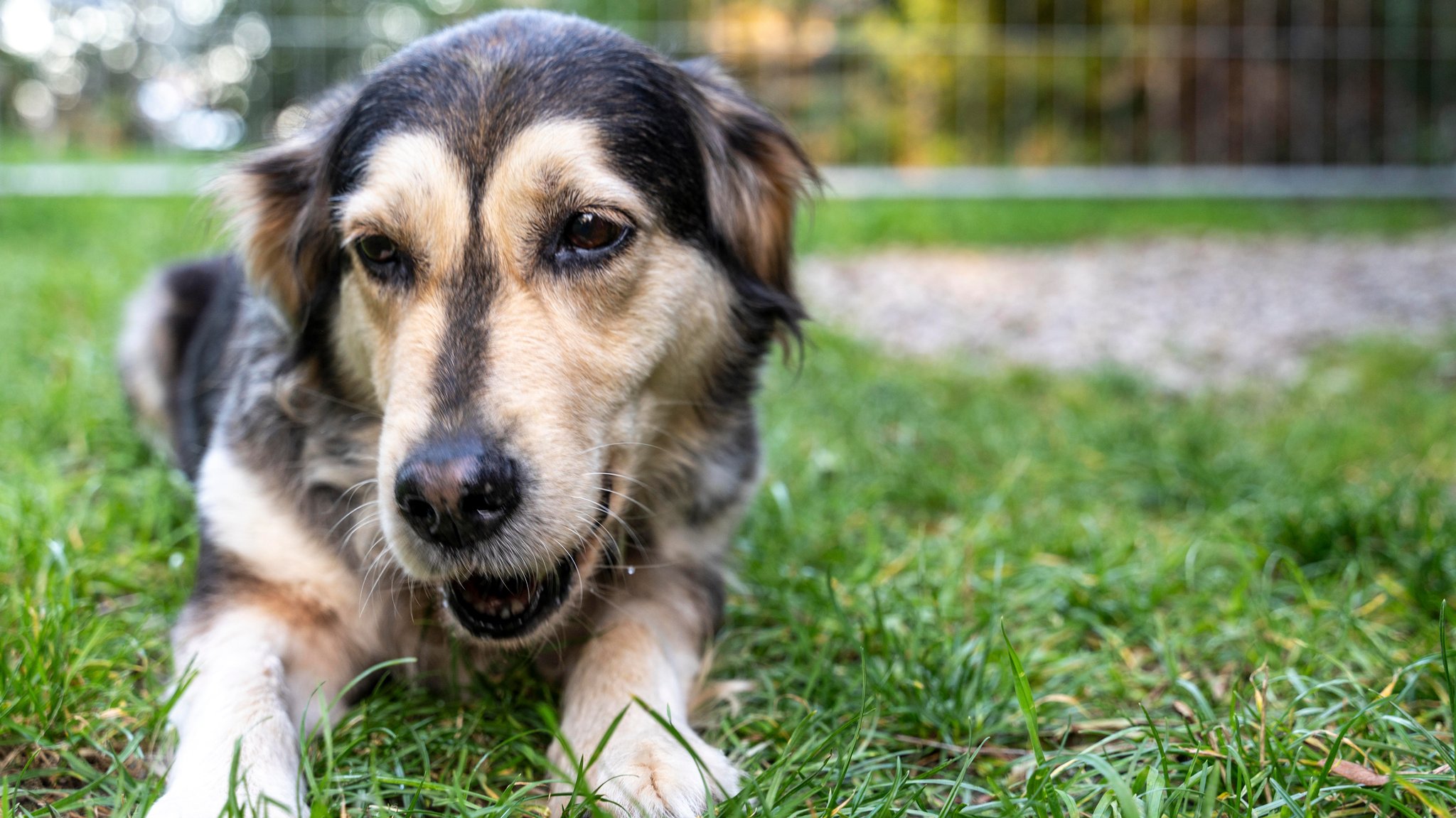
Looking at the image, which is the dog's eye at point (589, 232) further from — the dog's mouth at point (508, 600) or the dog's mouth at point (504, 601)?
the dog's mouth at point (504, 601)

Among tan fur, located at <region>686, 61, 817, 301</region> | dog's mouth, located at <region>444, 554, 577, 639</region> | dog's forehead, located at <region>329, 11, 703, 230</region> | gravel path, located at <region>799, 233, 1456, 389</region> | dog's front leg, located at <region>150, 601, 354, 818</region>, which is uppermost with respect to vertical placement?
dog's forehead, located at <region>329, 11, 703, 230</region>

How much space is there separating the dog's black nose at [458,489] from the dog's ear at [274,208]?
1058mm

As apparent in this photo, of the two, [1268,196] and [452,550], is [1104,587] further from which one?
[1268,196]

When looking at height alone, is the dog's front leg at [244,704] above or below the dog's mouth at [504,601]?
below

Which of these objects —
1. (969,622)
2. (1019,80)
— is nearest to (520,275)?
(969,622)

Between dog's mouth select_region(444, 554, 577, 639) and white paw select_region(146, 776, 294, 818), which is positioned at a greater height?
dog's mouth select_region(444, 554, 577, 639)

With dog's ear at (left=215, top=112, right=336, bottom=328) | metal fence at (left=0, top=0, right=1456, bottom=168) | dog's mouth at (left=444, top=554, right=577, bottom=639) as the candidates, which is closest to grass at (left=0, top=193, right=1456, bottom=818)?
dog's mouth at (left=444, top=554, right=577, bottom=639)

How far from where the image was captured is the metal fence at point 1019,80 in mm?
13609

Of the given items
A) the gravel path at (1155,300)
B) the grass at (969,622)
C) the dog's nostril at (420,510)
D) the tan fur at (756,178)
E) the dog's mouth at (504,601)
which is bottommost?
the gravel path at (1155,300)

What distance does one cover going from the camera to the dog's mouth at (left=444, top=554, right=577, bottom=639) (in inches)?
91.2

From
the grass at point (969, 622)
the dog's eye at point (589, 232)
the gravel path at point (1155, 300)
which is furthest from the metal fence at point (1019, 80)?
the dog's eye at point (589, 232)

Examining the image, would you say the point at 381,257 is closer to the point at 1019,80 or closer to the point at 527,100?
the point at 527,100

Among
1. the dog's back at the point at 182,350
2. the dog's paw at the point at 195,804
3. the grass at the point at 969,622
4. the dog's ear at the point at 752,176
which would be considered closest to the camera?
the dog's paw at the point at 195,804

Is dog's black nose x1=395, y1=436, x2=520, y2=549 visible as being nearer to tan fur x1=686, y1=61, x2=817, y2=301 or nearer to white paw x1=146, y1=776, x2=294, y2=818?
white paw x1=146, y1=776, x2=294, y2=818
